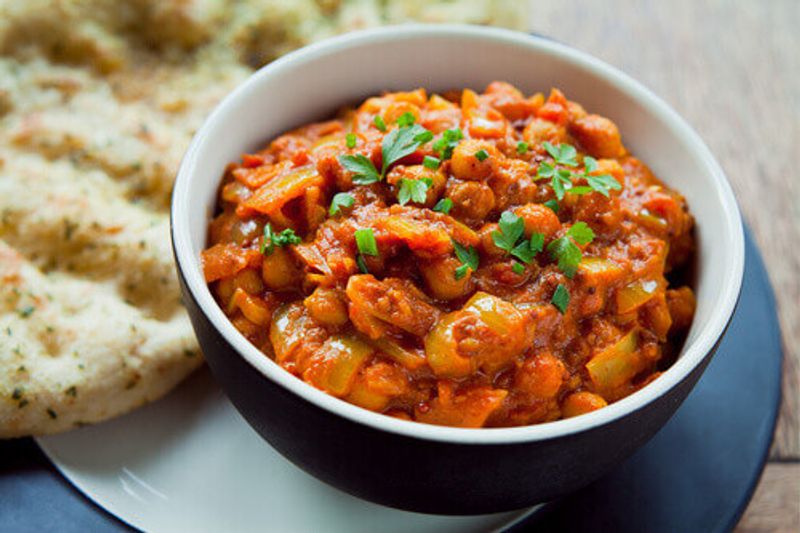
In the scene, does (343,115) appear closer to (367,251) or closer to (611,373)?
(367,251)

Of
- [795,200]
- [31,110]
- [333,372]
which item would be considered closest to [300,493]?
[333,372]

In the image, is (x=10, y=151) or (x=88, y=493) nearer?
(x=88, y=493)

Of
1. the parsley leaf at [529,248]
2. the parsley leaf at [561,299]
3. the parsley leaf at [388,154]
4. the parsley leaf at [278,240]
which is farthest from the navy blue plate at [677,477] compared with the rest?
the parsley leaf at [388,154]

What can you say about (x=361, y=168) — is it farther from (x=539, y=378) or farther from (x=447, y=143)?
(x=539, y=378)

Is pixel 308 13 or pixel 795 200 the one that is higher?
pixel 308 13

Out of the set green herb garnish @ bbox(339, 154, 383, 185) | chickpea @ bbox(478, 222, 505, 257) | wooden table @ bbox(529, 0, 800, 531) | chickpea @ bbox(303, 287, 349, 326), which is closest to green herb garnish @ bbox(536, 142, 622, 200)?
chickpea @ bbox(478, 222, 505, 257)

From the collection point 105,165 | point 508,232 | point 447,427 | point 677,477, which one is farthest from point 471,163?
point 105,165
